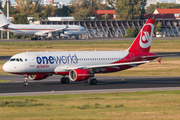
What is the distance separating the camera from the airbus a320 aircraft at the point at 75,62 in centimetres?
4056

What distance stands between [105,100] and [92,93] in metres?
4.79

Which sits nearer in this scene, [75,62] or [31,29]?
[75,62]

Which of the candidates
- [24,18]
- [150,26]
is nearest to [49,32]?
[24,18]

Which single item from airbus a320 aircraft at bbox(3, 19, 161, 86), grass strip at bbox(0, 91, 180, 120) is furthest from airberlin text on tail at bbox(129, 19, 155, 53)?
grass strip at bbox(0, 91, 180, 120)

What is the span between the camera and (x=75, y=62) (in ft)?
143

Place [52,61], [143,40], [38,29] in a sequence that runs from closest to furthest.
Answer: [52,61]
[143,40]
[38,29]

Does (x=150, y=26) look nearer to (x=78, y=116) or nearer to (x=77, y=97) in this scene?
(x=77, y=97)

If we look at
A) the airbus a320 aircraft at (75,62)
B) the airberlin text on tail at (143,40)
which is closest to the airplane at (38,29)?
the airberlin text on tail at (143,40)

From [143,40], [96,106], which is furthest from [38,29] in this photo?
[96,106]

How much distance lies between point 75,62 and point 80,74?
338cm

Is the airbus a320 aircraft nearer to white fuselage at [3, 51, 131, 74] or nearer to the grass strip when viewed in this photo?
white fuselage at [3, 51, 131, 74]

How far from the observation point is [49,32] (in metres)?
146

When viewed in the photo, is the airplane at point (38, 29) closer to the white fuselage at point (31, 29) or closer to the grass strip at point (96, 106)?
the white fuselage at point (31, 29)

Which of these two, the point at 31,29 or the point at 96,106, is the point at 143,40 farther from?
the point at 31,29
